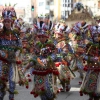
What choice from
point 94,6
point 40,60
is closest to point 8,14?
point 40,60

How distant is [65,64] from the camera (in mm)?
11094

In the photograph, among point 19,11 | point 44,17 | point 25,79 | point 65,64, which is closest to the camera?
point 44,17

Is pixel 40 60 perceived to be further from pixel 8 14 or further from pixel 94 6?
pixel 94 6

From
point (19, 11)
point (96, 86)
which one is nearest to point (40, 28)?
point (96, 86)

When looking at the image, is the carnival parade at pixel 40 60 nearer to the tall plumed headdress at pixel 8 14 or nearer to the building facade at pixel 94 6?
the tall plumed headdress at pixel 8 14

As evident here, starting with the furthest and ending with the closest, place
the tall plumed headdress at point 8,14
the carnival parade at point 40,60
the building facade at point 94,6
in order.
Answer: the building facade at point 94,6
the tall plumed headdress at point 8,14
the carnival parade at point 40,60

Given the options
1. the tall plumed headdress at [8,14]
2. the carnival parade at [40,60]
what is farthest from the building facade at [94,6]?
→ the tall plumed headdress at [8,14]

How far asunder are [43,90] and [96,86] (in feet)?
3.74

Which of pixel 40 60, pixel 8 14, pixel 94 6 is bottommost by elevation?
pixel 40 60

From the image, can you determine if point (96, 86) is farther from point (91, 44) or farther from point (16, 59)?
point (16, 59)

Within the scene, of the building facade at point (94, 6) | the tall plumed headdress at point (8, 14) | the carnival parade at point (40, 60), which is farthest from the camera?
the building facade at point (94, 6)

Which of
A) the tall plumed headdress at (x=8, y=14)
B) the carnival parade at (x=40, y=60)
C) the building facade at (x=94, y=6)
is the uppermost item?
the building facade at (x=94, y=6)

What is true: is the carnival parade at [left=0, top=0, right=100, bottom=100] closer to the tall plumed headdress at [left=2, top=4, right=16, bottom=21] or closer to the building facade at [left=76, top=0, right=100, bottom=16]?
the tall plumed headdress at [left=2, top=4, right=16, bottom=21]

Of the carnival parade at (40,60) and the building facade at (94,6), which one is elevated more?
the building facade at (94,6)
